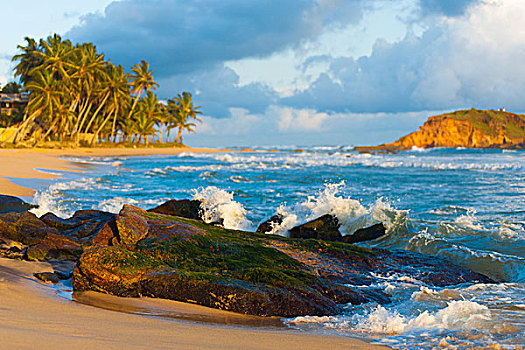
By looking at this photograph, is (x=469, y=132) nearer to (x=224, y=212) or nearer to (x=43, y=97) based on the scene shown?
(x=43, y=97)

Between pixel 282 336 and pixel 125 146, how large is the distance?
7078 centimetres

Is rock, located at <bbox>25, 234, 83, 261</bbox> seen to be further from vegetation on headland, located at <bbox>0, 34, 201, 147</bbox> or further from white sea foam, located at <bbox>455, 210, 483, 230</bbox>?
vegetation on headland, located at <bbox>0, 34, 201, 147</bbox>

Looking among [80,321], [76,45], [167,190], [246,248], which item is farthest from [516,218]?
[76,45]

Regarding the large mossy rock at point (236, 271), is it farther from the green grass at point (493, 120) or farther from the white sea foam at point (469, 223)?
the green grass at point (493, 120)

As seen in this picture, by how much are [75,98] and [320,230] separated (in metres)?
59.1

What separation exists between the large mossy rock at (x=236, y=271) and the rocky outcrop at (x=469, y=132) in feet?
349

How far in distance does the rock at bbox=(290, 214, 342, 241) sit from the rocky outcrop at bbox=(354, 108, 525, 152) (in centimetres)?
10350

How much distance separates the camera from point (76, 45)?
61.8 meters

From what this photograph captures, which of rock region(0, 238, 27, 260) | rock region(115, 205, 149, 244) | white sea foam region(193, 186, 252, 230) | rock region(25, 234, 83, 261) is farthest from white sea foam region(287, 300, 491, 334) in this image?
white sea foam region(193, 186, 252, 230)

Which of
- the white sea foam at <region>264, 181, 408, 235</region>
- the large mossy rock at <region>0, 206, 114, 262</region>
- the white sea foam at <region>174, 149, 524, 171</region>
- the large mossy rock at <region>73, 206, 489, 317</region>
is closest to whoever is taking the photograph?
the large mossy rock at <region>73, 206, 489, 317</region>

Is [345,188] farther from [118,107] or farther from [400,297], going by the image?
[118,107]

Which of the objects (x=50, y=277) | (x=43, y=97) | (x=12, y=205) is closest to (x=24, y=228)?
(x=50, y=277)

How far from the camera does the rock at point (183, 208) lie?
32.4ft

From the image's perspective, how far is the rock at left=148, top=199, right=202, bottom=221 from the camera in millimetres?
9891
